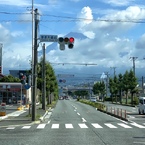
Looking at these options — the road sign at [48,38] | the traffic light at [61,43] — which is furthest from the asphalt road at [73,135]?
the road sign at [48,38]

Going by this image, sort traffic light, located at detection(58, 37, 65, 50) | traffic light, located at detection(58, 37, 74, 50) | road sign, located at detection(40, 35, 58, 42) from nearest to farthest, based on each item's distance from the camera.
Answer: traffic light, located at detection(58, 37, 74, 50), traffic light, located at detection(58, 37, 65, 50), road sign, located at detection(40, 35, 58, 42)

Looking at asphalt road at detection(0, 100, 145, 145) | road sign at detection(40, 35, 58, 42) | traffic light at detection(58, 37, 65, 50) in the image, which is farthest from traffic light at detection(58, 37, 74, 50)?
asphalt road at detection(0, 100, 145, 145)

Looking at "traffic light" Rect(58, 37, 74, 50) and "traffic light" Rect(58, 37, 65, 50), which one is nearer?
"traffic light" Rect(58, 37, 74, 50)

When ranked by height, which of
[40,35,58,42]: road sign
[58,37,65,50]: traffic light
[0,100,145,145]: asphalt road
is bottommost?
[0,100,145,145]: asphalt road

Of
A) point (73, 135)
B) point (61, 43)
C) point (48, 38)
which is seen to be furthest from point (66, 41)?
point (73, 135)

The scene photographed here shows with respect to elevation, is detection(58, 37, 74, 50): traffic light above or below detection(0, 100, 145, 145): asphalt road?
above

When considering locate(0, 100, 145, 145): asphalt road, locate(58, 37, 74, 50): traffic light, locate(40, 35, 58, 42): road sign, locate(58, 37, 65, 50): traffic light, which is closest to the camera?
locate(0, 100, 145, 145): asphalt road

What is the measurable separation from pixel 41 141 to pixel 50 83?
47.9m

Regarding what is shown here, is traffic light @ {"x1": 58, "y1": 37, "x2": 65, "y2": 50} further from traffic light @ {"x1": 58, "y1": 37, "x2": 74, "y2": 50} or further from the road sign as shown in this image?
the road sign

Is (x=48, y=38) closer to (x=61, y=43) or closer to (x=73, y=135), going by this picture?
(x=61, y=43)

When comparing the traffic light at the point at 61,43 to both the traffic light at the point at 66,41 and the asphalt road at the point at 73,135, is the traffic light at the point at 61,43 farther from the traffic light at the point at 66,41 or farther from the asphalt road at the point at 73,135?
the asphalt road at the point at 73,135

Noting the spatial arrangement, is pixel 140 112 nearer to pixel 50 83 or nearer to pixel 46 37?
pixel 46 37

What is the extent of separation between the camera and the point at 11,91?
69.8 metres

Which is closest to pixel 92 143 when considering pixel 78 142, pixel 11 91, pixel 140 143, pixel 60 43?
pixel 78 142
